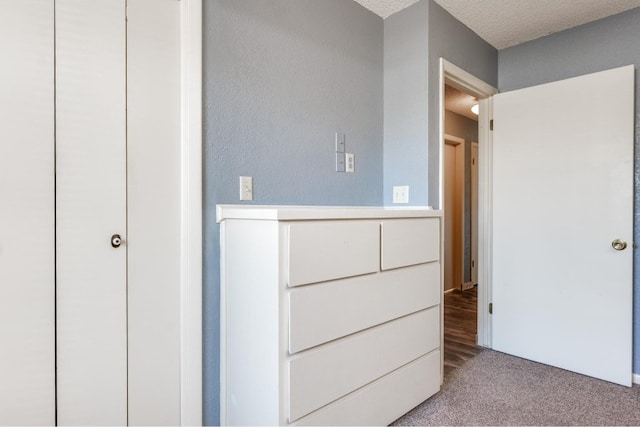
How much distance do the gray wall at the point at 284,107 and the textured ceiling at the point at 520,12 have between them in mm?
432

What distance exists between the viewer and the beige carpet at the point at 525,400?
179 centimetres

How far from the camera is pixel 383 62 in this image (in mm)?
2359

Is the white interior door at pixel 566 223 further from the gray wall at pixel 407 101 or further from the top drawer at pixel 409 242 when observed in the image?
the top drawer at pixel 409 242

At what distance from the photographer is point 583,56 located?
7.97 ft

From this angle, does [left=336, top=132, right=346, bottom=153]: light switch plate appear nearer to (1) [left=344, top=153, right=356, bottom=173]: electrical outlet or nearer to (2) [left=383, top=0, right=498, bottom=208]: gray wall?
(1) [left=344, top=153, right=356, bottom=173]: electrical outlet

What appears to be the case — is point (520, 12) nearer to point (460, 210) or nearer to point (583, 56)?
point (583, 56)

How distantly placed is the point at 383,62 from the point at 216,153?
1.44 metres

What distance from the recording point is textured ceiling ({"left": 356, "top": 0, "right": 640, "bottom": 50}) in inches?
85.0
